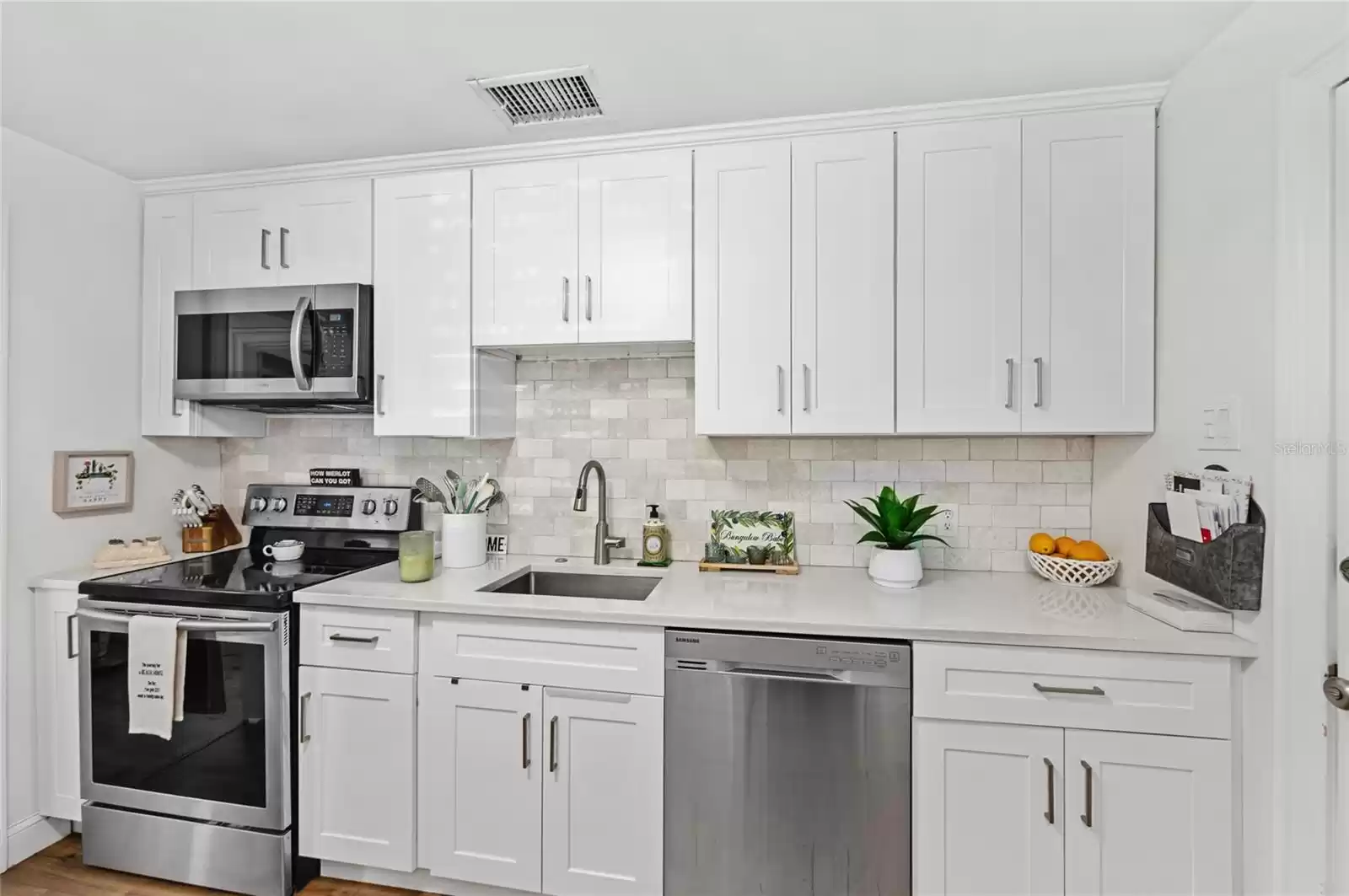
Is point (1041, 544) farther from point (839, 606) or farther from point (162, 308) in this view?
point (162, 308)

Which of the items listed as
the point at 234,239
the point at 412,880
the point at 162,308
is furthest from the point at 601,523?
the point at 162,308

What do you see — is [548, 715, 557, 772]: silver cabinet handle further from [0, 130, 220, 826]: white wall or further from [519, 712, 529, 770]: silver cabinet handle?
[0, 130, 220, 826]: white wall

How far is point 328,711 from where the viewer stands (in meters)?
2.07

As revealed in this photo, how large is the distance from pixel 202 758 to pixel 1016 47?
312 cm

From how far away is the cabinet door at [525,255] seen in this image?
7.51ft

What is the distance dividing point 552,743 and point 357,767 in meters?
0.64

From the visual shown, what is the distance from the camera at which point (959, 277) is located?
2.04 meters

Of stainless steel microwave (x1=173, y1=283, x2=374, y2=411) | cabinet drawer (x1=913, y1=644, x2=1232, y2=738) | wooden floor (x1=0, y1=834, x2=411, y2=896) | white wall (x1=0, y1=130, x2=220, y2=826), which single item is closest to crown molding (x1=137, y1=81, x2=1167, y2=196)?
white wall (x1=0, y1=130, x2=220, y2=826)

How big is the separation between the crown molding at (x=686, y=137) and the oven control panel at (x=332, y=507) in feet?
3.93

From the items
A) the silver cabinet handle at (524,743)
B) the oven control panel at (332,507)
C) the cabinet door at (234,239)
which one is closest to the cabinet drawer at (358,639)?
the silver cabinet handle at (524,743)

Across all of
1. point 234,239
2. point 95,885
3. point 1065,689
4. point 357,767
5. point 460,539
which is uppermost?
point 234,239

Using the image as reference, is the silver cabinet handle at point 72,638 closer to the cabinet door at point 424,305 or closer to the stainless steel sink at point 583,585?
the cabinet door at point 424,305

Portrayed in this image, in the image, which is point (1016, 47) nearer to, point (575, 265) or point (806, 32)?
point (806, 32)

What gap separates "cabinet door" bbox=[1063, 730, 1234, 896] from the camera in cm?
160
